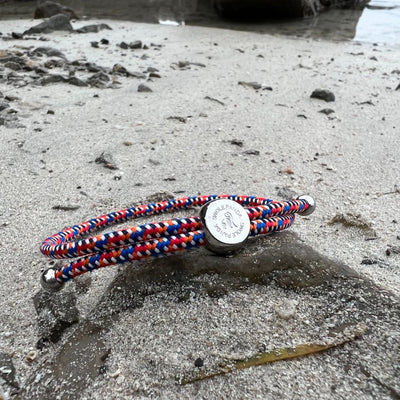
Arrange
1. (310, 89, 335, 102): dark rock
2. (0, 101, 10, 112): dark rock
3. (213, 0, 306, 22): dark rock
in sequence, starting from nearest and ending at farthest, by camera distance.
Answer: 1. (0, 101, 10, 112): dark rock
2. (310, 89, 335, 102): dark rock
3. (213, 0, 306, 22): dark rock

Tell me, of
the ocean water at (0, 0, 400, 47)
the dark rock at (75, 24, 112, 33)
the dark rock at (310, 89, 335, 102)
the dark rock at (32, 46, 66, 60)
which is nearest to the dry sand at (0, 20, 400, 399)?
the dark rock at (310, 89, 335, 102)

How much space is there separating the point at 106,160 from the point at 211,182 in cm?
71

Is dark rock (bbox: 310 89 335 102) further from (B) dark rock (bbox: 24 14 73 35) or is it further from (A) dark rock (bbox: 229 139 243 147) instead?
(B) dark rock (bbox: 24 14 73 35)

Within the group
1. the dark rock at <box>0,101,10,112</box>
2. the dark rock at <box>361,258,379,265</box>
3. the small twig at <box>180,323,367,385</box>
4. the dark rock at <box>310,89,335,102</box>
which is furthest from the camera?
the dark rock at <box>310,89,335,102</box>

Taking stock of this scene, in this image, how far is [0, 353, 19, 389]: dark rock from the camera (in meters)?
1.18

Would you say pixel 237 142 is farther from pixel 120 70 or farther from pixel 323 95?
pixel 120 70

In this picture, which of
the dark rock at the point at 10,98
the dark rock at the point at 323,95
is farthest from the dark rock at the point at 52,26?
the dark rock at the point at 323,95

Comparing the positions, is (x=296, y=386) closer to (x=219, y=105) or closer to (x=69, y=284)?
(x=69, y=284)

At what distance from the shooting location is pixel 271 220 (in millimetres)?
1548

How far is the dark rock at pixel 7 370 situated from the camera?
1.18 m

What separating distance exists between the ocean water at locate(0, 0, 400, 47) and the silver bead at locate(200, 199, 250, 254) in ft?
25.8

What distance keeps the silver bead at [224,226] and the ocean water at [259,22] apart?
7.86 meters

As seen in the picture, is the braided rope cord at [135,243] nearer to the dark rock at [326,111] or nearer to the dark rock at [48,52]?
the dark rock at [326,111]

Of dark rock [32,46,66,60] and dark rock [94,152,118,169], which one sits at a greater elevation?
dark rock [32,46,66,60]
